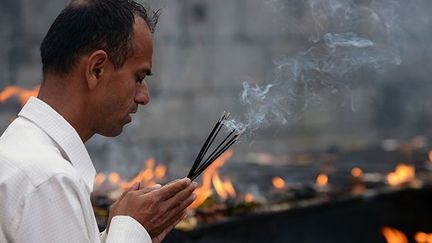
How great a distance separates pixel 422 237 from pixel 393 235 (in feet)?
0.69

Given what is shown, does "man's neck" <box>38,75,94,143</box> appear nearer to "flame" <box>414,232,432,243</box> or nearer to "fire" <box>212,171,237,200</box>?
"fire" <box>212,171,237,200</box>

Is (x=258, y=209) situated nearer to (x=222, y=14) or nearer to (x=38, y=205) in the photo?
(x=38, y=205)

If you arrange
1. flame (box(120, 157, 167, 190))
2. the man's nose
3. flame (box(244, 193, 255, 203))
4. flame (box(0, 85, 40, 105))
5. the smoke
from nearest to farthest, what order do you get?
the man's nose → the smoke → flame (box(244, 193, 255, 203)) → flame (box(120, 157, 167, 190)) → flame (box(0, 85, 40, 105))

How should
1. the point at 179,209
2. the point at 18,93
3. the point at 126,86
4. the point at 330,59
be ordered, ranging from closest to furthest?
the point at 126,86
the point at 179,209
the point at 330,59
the point at 18,93

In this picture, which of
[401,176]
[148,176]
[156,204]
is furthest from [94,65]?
[148,176]

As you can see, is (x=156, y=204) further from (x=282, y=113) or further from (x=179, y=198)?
(x=282, y=113)

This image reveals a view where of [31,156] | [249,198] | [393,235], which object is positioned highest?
[393,235]

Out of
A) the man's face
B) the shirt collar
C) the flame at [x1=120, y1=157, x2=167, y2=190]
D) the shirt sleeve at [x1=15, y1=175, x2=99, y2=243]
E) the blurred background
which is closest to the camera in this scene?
the shirt sleeve at [x1=15, y1=175, x2=99, y2=243]

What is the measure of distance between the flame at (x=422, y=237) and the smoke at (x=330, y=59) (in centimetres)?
118

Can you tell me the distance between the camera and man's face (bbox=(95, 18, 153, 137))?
2520 mm

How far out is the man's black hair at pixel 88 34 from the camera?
2.47 meters

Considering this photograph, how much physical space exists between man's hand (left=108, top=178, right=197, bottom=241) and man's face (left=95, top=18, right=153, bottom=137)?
19 cm

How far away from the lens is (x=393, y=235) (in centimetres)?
638

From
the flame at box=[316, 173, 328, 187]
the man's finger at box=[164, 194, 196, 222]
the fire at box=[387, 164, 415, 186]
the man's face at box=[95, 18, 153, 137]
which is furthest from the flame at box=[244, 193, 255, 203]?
the man's face at box=[95, 18, 153, 137]
